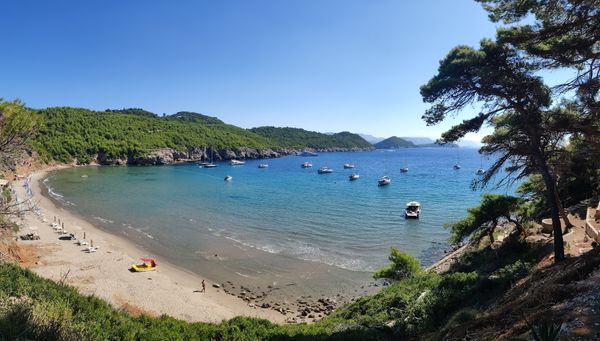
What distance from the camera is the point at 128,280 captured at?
1003 inches

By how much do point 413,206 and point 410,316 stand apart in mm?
34041

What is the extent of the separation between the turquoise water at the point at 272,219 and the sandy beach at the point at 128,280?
294cm

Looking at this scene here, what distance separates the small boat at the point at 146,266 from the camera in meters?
27.4

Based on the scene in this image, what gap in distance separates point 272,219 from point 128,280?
20854 millimetres

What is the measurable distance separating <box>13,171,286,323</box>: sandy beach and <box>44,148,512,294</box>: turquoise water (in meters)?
2.94

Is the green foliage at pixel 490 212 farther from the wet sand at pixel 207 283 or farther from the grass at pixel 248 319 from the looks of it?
the wet sand at pixel 207 283

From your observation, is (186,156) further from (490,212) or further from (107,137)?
(490,212)

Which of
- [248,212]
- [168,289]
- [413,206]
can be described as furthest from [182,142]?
[168,289]

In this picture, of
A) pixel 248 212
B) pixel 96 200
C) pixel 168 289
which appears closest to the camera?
pixel 168 289

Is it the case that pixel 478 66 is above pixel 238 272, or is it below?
above

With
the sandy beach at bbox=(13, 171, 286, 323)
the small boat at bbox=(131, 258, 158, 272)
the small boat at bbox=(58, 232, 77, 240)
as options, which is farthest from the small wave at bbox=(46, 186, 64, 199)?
the small boat at bbox=(131, 258, 158, 272)

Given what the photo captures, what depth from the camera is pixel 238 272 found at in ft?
90.8

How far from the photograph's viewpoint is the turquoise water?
104 ft

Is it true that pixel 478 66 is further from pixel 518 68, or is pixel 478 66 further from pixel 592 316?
pixel 592 316
